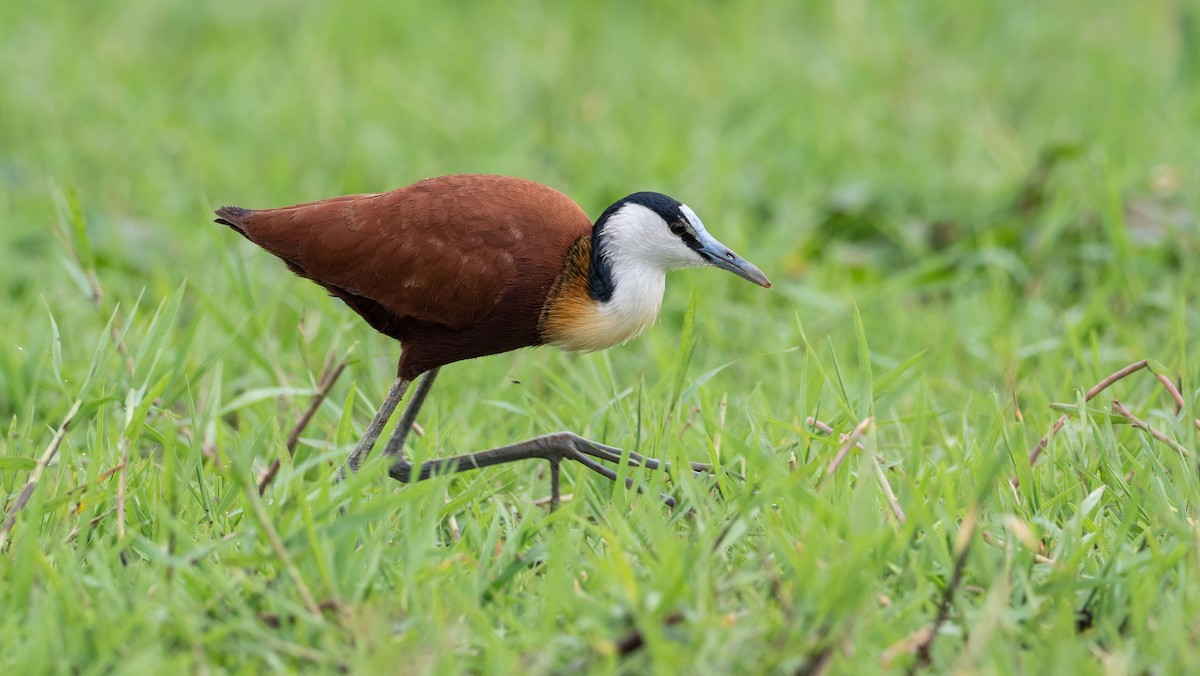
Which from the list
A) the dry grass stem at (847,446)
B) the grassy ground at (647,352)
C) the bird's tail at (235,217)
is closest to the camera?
the grassy ground at (647,352)

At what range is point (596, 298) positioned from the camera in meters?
3.40

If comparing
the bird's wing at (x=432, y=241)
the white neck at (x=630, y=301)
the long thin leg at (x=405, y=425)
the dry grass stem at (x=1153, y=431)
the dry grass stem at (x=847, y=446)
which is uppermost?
the bird's wing at (x=432, y=241)

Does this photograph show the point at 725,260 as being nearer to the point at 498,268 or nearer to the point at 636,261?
the point at 636,261

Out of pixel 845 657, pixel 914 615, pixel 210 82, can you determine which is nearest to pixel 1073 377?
pixel 914 615

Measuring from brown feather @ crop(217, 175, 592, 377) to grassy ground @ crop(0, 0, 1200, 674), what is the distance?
28 cm

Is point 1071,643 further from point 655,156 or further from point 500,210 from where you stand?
point 655,156

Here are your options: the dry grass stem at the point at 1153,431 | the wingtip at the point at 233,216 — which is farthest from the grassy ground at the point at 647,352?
the wingtip at the point at 233,216

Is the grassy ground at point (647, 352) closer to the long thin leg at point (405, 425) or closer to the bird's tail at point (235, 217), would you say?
the long thin leg at point (405, 425)

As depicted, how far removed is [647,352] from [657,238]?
1400mm

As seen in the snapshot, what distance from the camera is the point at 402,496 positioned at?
8.67 ft

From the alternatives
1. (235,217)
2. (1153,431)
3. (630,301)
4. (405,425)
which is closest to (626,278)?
(630,301)

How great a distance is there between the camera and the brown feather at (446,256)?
11.0 ft

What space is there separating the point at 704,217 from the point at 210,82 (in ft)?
10.2

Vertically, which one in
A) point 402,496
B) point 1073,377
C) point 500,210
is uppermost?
point 500,210
